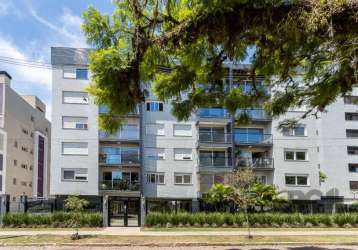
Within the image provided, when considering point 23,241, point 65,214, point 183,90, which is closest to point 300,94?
point 183,90

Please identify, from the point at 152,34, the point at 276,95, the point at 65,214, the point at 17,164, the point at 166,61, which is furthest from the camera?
the point at 17,164

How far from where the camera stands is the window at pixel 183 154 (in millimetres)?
48812

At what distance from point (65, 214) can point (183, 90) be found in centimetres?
2799

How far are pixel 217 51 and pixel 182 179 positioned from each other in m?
43.5

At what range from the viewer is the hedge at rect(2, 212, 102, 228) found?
3161 centimetres

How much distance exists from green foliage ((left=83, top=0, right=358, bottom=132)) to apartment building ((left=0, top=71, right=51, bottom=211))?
167 feet

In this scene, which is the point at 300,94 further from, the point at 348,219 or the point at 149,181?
the point at 149,181

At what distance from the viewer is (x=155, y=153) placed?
48562 mm

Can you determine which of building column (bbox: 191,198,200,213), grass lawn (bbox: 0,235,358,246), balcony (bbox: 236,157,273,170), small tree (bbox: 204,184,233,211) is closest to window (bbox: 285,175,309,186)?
balcony (bbox: 236,157,273,170)

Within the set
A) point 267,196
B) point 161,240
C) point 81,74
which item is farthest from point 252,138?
point 161,240

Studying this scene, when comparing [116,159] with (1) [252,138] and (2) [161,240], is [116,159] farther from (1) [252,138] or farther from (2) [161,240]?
(2) [161,240]

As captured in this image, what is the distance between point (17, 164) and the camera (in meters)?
67.1

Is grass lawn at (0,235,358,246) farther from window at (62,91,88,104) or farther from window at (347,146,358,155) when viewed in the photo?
window at (347,146,358,155)

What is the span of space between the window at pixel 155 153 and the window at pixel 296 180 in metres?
12.8
